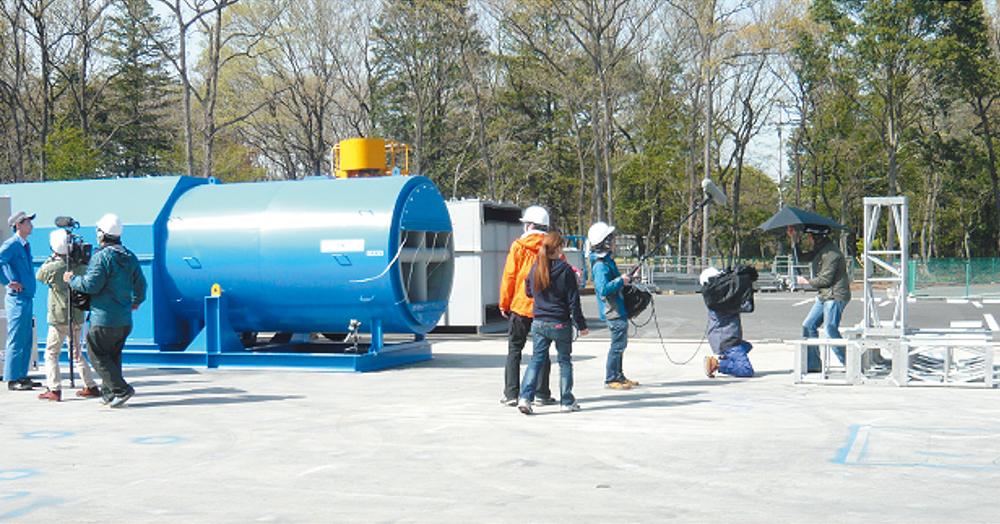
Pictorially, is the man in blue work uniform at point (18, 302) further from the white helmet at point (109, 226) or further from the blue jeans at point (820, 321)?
the blue jeans at point (820, 321)

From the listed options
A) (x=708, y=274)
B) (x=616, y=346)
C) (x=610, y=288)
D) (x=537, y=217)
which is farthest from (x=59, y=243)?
(x=708, y=274)

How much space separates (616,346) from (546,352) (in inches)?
65.8

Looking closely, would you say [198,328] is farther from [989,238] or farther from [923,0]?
[989,238]

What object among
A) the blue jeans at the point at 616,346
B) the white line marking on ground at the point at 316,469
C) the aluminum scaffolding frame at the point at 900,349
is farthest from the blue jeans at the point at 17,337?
the aluminum scaffolding frame at the point at 900,349

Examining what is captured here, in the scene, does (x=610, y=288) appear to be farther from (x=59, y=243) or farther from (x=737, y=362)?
(x=59, y=243)

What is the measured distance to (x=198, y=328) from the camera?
12.9 meters

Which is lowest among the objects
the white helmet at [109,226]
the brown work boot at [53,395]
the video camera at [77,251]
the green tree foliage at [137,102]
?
the brown work boot at [53,395]

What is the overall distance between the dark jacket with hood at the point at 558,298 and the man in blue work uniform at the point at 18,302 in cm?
597

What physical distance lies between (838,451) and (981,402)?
3328 mm

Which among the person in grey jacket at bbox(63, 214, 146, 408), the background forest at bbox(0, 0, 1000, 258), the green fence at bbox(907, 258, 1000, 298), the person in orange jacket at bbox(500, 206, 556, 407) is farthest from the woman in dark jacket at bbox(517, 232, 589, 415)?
the green fence at bbox(907, 258, 1000, 298)

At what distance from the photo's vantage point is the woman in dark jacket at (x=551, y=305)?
8.38 meters

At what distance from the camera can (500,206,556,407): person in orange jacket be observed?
28.7 feet

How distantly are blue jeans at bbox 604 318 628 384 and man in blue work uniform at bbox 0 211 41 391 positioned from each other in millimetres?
6615

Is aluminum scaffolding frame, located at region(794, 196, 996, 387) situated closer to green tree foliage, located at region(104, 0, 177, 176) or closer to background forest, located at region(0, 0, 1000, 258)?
background forest, located at region(0, 0, 1000, 258)
